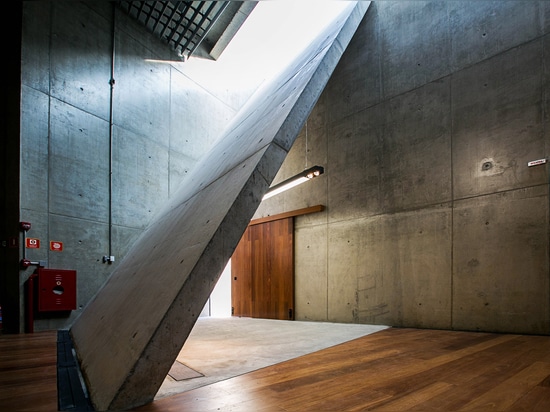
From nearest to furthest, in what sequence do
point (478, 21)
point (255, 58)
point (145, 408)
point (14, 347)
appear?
point (145, 408), point (14, 347), point (478, 21), point (255, 58)

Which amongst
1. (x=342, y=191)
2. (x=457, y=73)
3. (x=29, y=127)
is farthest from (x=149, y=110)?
(x=457, y=73)

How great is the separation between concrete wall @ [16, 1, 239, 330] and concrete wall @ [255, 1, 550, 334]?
3.54 meters

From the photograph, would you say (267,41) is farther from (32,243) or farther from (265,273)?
(32,243)

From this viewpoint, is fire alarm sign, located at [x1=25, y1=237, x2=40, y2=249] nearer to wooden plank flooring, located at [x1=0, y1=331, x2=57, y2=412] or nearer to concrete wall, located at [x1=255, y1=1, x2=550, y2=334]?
wooden plank flooring, located at [x1=0, y1=331, x2=57, y2=412]

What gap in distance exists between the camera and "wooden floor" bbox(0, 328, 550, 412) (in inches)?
66.3

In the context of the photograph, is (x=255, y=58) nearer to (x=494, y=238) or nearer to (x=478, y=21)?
(x=478, y=21)

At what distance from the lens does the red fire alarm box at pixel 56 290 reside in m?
4.86

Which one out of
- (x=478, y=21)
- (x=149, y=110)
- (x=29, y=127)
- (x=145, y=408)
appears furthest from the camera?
(x=149, y=110)

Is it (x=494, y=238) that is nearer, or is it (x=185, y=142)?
(x=494, y=238)

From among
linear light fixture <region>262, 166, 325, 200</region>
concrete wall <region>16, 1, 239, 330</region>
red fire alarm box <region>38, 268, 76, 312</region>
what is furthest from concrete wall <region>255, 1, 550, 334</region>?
red fire alarm box <region>38, 268, 76, 312</region>

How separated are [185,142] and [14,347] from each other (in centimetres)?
526

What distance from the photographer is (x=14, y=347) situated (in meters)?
3.52

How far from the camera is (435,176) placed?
193 inches

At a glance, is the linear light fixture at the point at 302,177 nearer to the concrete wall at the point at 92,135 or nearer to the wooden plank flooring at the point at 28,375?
the concrete wall at the point at 92,135
